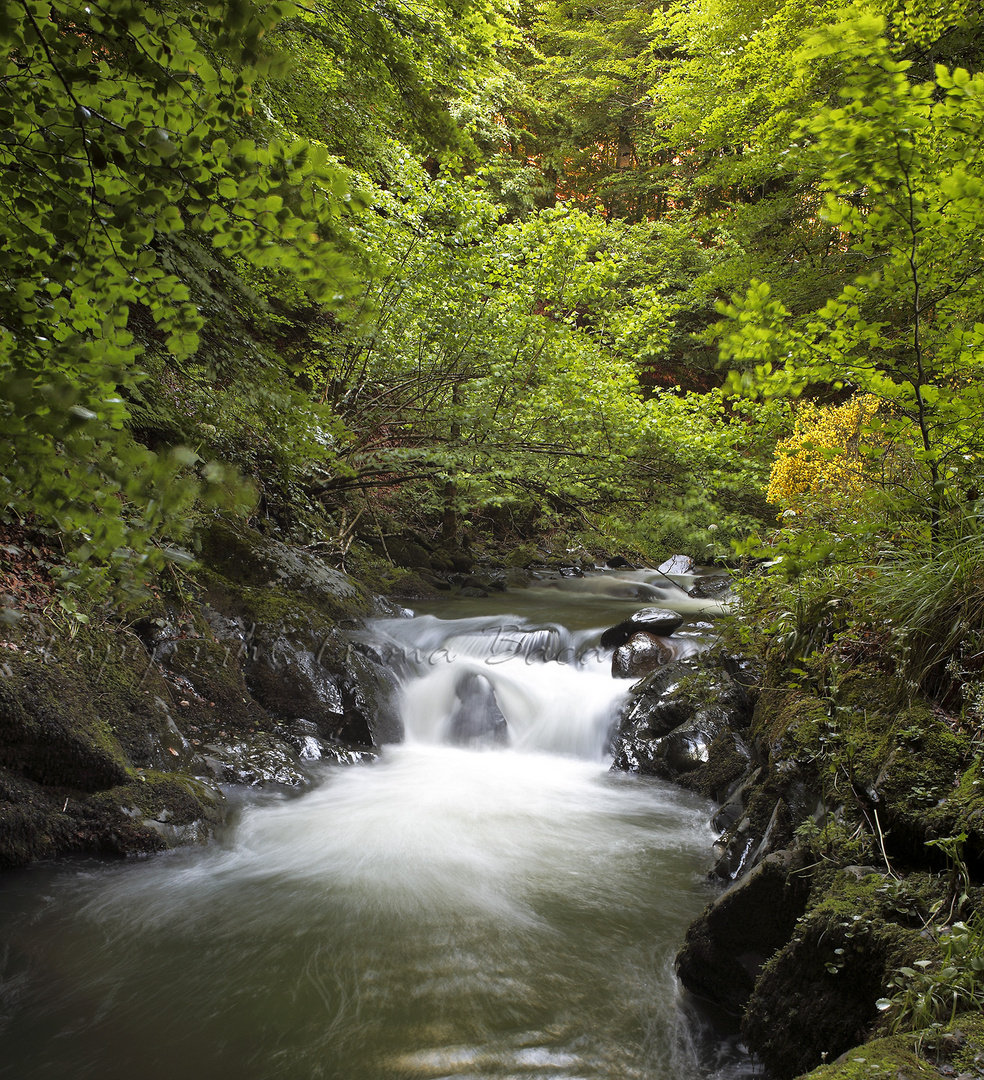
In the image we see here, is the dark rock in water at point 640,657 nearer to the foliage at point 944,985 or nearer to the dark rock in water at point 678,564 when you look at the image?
the foliage at point 944,985

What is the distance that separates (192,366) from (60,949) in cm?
378

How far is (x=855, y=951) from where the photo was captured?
2281 millimetres

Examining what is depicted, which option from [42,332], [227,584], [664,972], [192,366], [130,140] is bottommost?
[664,972]

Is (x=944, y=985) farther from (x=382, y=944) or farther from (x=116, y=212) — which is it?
(x=116, y=212)

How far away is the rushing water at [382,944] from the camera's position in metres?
2.80

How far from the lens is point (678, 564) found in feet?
53.5

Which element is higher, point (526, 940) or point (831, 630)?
point (831, 630)

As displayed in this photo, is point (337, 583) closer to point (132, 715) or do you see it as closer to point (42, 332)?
point (132, 715)

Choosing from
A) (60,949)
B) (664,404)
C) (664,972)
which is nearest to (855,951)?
(664,972)

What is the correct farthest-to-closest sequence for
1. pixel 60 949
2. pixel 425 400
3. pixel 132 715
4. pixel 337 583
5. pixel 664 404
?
pixel 337 583, pixel 425 400, pixel 664 404, pixel 132 715, pixel 60 949

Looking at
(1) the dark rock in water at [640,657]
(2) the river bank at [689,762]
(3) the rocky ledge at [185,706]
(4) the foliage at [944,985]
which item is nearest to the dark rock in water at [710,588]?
(1) the dark rock in water at [640,657]

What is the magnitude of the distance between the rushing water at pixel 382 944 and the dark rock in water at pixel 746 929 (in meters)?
0.21

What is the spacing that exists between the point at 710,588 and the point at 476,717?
25.0ft

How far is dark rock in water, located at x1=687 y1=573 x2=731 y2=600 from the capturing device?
13.0 m
